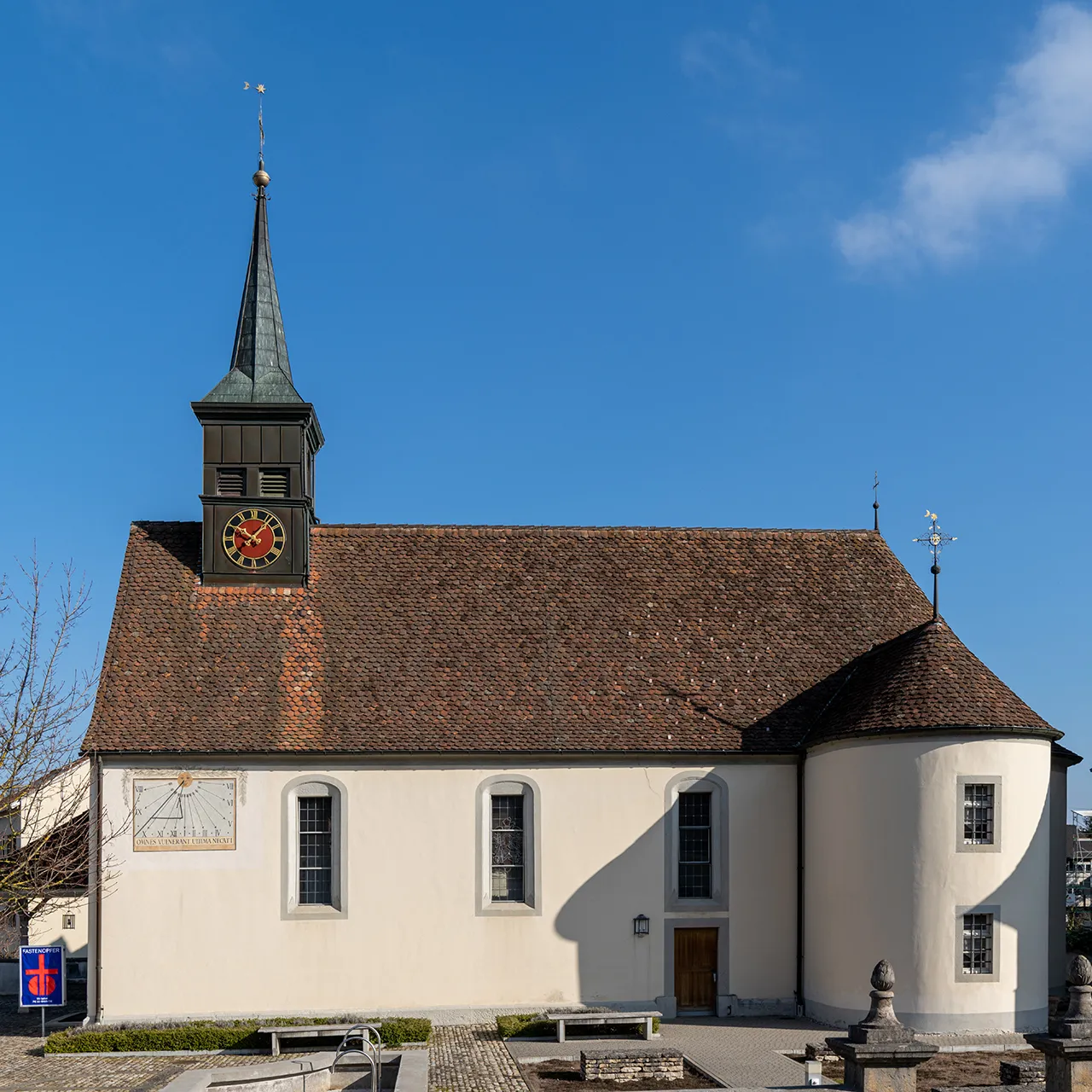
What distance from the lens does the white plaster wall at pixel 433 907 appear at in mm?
26562

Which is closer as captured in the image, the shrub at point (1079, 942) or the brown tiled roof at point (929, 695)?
the brown tiled roof at point (929, 695)

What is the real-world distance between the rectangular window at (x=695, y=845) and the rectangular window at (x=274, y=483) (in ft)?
38.6

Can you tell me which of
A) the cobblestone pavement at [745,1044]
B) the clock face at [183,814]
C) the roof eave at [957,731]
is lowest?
the cobblestone pavement at [745,1044]

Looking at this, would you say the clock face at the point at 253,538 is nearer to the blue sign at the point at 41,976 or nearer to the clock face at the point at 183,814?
the clock face at the point at 183,814

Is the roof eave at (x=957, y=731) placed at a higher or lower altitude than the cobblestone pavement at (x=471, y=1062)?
higher

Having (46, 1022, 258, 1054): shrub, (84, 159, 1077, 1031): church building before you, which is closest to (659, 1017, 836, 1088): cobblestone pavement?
(84, 159, 1077, 1031): church building

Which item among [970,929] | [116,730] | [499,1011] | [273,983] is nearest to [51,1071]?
[273,983]

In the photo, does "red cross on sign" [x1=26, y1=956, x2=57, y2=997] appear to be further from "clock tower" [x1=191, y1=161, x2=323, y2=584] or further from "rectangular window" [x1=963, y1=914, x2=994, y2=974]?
"rectangular window" [x1=963, y1=914, x2=994, y2=974]

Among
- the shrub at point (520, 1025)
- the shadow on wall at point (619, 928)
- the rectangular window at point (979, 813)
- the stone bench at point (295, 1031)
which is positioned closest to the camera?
the stone bench at point (295, 1031)

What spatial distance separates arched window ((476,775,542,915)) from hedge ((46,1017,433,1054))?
354 cm

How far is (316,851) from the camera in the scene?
27359 mm

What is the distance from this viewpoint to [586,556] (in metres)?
32.0

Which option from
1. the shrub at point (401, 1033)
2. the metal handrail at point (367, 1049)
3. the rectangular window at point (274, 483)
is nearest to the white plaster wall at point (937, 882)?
the shrub at point (401, 1033)

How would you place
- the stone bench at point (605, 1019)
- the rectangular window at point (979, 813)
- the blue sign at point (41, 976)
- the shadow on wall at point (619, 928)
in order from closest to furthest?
the stone bench at point (605, 1019), the blue sign at point (41, 976), the rectangular window at point (979, 813), the shadow on wall at point (619, 928)
